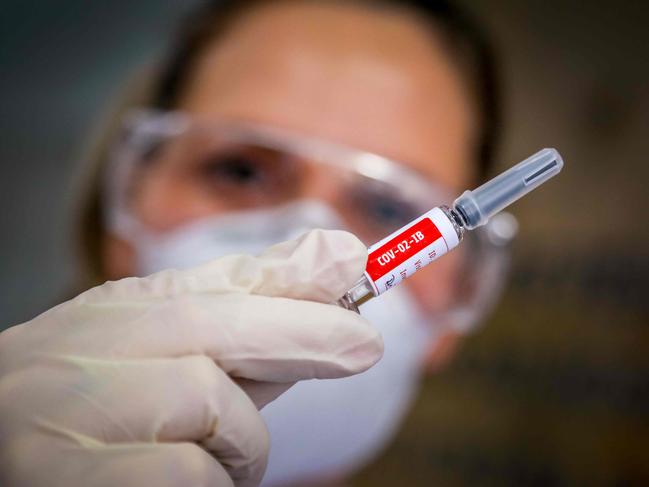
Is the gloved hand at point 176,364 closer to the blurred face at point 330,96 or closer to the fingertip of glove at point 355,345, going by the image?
the fingertip of glove at point 355,345

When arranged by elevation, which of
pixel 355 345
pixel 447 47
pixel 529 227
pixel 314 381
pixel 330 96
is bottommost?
pixel 314 381

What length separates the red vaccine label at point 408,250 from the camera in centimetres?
52

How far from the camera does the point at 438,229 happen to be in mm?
524

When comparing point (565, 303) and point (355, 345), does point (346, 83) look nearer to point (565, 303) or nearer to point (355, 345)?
point (355, 345)

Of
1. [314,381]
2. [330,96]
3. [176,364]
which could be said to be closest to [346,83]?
[330,96]

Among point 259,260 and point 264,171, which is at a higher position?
point 264,171

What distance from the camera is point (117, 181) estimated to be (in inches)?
39.9

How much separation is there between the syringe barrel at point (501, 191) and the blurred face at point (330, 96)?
426 millimetres

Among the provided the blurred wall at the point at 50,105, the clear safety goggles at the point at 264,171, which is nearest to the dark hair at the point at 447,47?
the clear safety goggles at the point at 264,171

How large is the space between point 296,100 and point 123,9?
1.03 m

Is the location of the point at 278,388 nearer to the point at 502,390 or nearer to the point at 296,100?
the point at 296,100

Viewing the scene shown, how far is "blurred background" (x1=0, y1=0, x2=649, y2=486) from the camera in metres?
1.58

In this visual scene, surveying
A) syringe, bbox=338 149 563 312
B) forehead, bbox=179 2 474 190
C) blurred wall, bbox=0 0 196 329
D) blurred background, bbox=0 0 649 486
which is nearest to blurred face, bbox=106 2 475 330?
forehead, bbox=179 2 474 190

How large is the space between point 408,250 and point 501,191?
0.36ft
